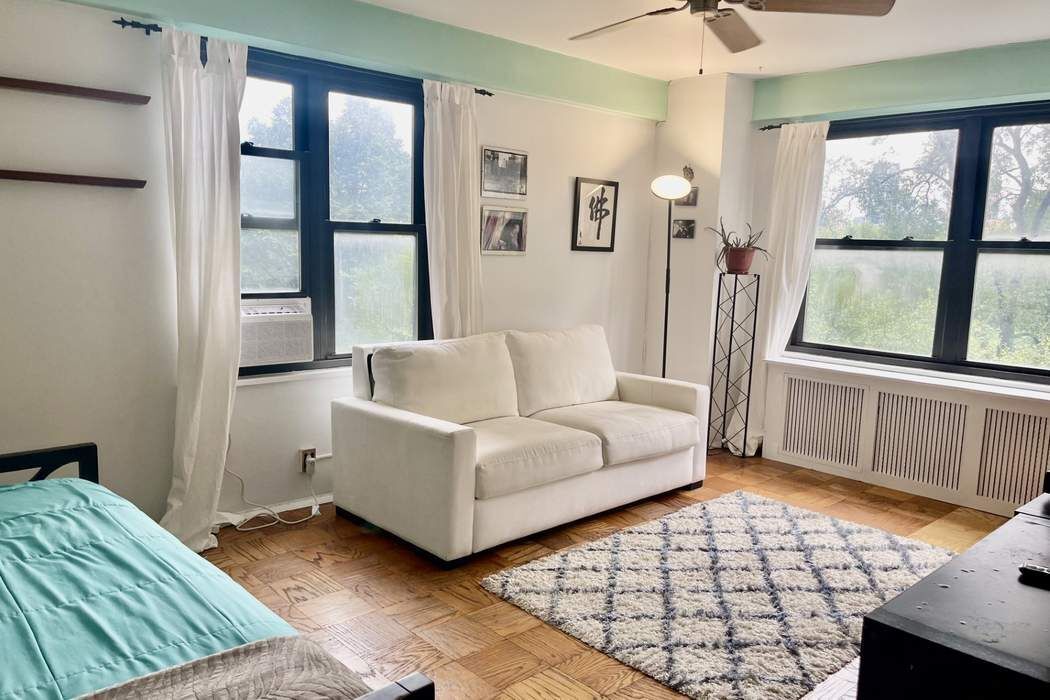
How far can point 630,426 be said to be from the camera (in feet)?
12.4

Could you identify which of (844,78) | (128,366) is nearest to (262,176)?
(128,366)

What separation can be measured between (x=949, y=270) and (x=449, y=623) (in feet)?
11.7

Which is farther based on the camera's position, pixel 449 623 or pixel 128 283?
pixel 128 283

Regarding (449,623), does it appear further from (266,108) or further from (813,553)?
(266,108)

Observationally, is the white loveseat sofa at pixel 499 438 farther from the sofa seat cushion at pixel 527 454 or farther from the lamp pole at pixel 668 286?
the lamp pole at pixel 668 286

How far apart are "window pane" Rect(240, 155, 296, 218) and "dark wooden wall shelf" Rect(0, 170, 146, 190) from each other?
497mm

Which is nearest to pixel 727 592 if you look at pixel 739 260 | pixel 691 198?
pixel 739 260

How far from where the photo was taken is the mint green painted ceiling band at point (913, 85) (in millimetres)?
3893

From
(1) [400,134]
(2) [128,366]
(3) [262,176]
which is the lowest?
(2) [128,366]

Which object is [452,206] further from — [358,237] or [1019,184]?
[1019,184]

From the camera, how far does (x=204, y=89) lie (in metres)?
3.16

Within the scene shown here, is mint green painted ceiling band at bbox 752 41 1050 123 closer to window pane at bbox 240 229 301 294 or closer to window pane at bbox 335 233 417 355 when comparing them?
window pane at bbox 335 233 417 355

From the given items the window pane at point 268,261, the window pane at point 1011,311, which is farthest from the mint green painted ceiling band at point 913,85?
the window pane at point 268,261

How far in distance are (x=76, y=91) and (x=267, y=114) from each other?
0.83 meters
